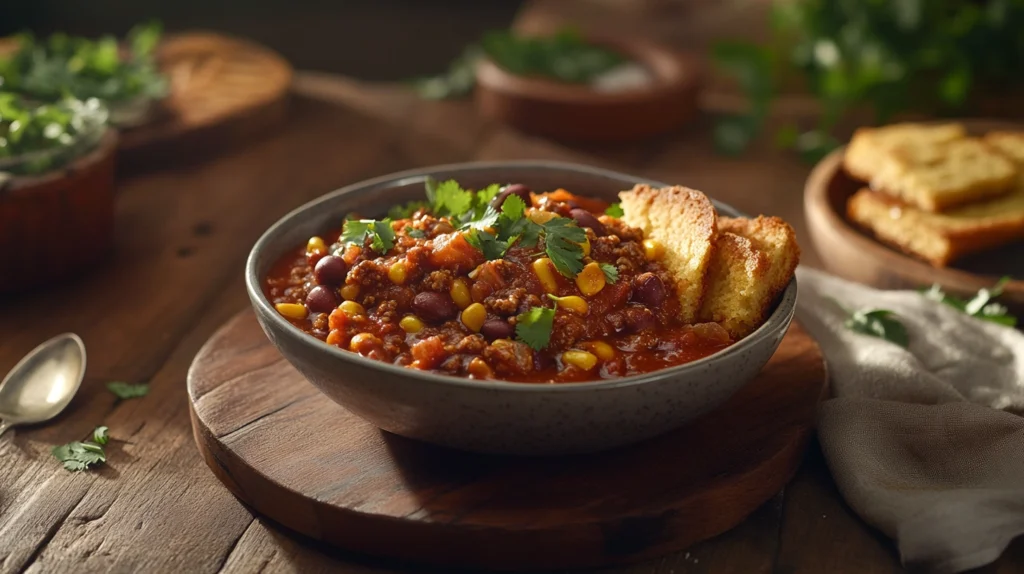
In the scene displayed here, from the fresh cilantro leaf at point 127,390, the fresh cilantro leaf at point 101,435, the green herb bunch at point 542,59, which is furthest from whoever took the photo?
the green herb bunch at point 542,59

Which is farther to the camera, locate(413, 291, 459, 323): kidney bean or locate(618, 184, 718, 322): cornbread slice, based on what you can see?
locate(618, 184, 718, 322): cornbread slice

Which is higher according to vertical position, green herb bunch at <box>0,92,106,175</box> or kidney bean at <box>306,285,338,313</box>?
kidney bean at <box>306,285,338,313</box>

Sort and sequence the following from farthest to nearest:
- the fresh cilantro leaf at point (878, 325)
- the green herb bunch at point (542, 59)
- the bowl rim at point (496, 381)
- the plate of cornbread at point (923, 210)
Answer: the green herb bunch at point (542, 59) < the plate of cornbread at point (923, 210) < the fresh cilantro leaf at point (878, 325) < the bowl rim at point (496, 381)

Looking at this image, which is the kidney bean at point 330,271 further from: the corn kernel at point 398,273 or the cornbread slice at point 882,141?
the cornbread slice at point 882,141

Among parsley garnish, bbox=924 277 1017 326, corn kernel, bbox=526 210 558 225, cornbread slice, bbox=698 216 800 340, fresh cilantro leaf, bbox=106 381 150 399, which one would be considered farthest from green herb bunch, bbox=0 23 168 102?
parsley garnish, bbox=924 277 1017 326

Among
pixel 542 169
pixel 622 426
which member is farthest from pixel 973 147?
pixel 622 426

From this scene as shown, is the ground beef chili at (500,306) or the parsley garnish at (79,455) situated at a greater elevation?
the ground beef chili at (500,306)

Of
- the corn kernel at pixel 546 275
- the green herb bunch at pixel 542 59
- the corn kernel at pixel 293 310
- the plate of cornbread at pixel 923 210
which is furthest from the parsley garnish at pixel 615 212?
the green herb bunch at pixel 542 59

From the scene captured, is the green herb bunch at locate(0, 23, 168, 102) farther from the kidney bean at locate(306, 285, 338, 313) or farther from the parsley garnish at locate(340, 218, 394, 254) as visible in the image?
the kidney bean at locate(306, 285, 338, 313)
